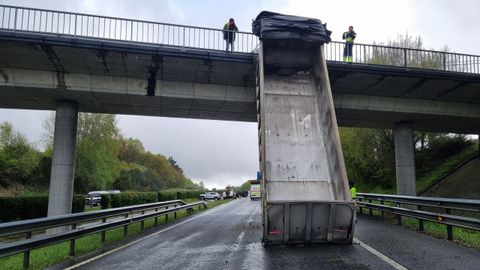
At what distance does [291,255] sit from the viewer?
25.6 ft

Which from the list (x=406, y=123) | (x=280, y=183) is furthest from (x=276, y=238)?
(x=406, y=123)

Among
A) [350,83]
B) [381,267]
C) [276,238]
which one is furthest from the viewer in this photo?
[350,83]

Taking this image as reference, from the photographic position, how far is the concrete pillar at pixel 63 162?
1647 centimetres

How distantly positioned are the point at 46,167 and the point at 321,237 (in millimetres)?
56671

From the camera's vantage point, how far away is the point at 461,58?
65.5 feet

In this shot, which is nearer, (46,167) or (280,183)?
(280,183)

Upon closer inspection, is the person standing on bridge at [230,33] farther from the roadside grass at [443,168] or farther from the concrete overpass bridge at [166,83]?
the roadside grass at [443,168]

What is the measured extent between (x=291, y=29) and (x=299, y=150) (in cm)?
413

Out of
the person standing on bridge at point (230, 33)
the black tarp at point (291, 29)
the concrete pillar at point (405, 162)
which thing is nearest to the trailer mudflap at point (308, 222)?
the black tarp at point (291, 29)

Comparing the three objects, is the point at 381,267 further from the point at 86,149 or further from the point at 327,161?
the point at 86,149

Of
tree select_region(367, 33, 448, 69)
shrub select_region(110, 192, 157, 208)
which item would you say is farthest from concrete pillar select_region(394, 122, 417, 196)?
shrub select_region(110, 192, 157, 208)

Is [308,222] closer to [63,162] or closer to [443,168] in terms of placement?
[63,162]

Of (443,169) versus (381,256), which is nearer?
(381,256)

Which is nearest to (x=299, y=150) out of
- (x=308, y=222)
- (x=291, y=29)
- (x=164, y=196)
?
(x=308, y=222)
